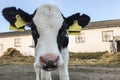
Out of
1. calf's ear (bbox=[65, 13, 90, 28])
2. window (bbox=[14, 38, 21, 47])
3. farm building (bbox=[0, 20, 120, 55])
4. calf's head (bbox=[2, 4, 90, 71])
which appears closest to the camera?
calf's head (bbox=[2, 4, 90, 71])

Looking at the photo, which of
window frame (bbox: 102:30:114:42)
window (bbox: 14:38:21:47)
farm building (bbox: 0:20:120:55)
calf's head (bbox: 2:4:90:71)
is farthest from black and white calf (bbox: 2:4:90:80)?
window (bbox: 14:38:21:47)

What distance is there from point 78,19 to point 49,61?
237 centimetres

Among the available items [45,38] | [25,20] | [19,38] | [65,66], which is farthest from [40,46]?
[19,38]

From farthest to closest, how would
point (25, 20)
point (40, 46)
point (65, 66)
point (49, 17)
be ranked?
point (65, 66) < point (25, 20) < point (49, 17) < point (40, 46)

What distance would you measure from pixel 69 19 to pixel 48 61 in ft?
6.90

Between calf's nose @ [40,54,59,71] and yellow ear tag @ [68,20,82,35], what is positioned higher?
yellow ear tag @ [68,20,82,35]

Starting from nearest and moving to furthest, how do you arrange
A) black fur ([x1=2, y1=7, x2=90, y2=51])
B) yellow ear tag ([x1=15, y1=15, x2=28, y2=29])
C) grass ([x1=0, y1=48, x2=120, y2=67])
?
black fur ([x1=2, y1=7, x2=90, y2=51])
yellow ear tag ([x1=15, y1=15, x2=28, y2=29])
grass ([x1=0, y1=48, x2=120, y2=67])

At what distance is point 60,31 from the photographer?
20.0 feet

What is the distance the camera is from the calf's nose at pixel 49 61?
511 cm

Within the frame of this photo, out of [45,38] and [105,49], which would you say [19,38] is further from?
[45,38]

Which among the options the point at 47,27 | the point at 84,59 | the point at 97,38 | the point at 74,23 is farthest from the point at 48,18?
the point at 97,38

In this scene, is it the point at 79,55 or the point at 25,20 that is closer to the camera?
the point at 25,20

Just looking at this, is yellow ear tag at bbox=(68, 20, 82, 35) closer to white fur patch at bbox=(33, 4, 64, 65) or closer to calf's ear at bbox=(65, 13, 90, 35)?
calf's ear at bbox=(65, 13, 90, 35)

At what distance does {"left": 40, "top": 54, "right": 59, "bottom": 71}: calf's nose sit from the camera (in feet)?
16.8
